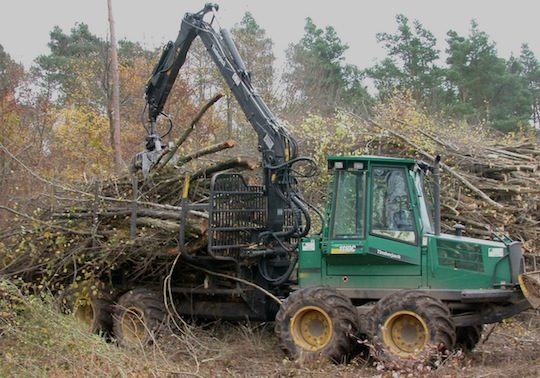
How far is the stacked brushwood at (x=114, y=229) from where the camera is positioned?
904 centimetres

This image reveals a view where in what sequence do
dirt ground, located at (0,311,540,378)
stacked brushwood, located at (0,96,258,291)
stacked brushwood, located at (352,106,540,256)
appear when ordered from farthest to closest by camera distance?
stacked brushwood, located at (352,106,540,256) < stacked brushwood, located at (0,96,258,291) < dirt ground, located at (0,311,540,378)

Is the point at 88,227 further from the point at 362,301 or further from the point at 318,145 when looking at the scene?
the point at 318,145

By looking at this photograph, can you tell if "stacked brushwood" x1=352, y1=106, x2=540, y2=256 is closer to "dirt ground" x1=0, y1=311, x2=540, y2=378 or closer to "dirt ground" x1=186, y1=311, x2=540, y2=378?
"dirt ground" x1=186, y1=311, x2=540, y2=378

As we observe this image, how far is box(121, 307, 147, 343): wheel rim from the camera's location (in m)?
9.21

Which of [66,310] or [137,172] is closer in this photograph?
[66,310]

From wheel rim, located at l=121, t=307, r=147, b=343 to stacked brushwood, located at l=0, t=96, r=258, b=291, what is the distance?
0.52 meters

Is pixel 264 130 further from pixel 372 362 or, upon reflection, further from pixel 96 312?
pixel 96 312

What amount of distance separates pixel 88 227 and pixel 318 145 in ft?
17.4

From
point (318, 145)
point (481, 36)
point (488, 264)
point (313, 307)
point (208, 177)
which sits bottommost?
point (313, 307)

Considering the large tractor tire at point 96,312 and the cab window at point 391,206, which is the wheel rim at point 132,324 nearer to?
the large tractor tire at point 96,312

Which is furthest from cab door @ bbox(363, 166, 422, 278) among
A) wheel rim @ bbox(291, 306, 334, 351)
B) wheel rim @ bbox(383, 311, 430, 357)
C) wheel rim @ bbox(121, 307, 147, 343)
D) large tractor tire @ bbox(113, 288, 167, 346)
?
wheel rim @ bbox(121, 307, 147, 343)

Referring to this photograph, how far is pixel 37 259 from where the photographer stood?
9.63 meters

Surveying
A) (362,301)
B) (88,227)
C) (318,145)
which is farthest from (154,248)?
(318,145)

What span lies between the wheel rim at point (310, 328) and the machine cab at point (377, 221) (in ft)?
1.97
